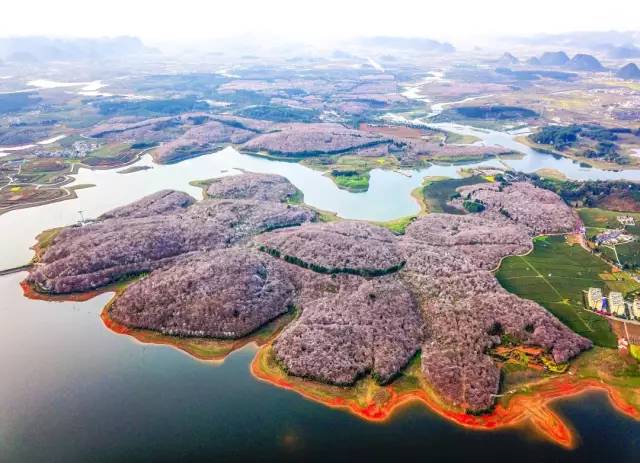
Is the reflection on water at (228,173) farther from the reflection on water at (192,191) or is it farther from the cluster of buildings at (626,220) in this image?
the cluster of buildings at (626,220)

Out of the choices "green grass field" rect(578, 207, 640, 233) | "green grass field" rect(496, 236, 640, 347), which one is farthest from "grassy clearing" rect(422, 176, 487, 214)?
"green grass field" rect(578, 207, 640, 233)

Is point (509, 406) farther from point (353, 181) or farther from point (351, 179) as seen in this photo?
point (351, 179)

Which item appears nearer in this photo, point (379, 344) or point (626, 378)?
point (626, 378)

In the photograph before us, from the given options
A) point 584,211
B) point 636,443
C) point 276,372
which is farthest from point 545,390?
point 584,211

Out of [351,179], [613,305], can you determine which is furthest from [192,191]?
[613,305]

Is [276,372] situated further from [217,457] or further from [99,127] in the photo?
[99,127]

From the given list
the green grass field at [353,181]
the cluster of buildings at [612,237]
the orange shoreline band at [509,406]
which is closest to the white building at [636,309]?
the orange shoreline band at [509,406]

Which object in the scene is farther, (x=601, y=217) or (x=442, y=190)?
(x=442, y=190)
